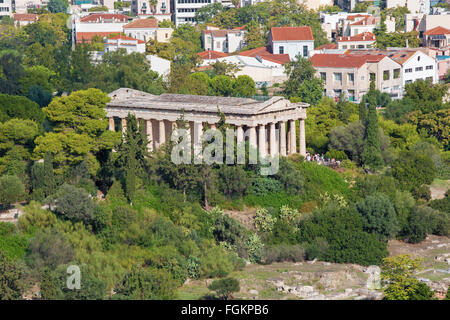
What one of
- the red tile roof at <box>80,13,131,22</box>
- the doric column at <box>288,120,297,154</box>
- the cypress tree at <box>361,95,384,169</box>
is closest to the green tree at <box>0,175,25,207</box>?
the doric column at <box>288,120,297,154</box>

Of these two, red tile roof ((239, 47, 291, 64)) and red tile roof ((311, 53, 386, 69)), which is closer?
red tile roof ((311, 53, 386, 69))

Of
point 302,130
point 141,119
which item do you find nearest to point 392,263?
point 302,130

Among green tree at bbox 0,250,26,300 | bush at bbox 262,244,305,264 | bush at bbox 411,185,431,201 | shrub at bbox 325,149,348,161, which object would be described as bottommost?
bush at bbox 262,244,305,264

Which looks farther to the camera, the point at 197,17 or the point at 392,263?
the point at 197,17

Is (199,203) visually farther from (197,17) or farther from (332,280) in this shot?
(197,17)

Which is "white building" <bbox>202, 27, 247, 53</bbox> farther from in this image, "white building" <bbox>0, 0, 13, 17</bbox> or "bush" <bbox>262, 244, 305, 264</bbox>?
"bush" <bbox>262, 244, 305, 264</bbox>

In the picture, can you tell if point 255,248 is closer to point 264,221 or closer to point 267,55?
point 264,221
